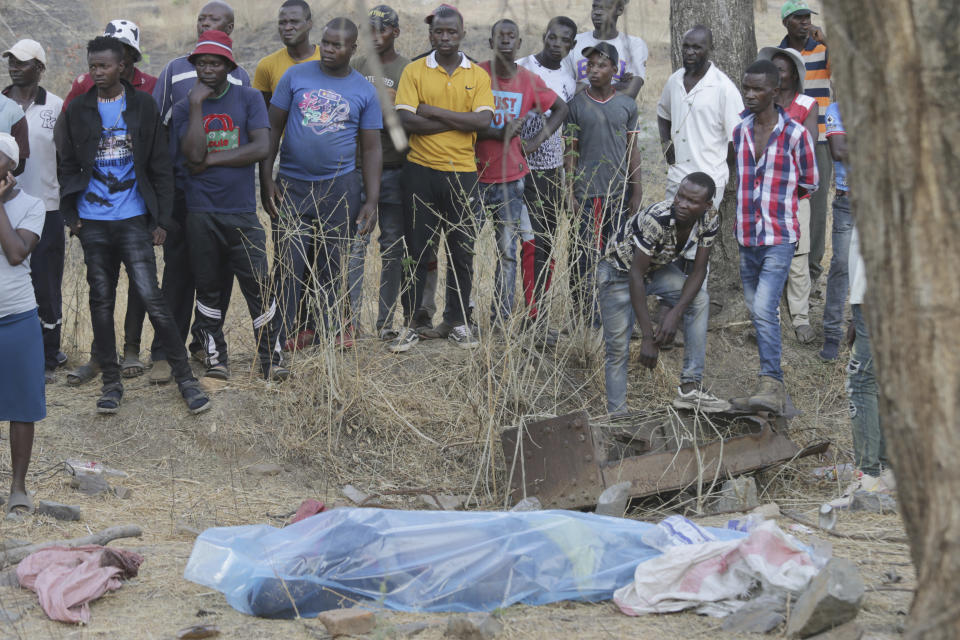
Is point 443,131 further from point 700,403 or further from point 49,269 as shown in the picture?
point 49,269

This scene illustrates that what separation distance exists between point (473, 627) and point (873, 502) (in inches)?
99.8

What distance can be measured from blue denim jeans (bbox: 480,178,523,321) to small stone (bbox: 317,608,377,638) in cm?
314

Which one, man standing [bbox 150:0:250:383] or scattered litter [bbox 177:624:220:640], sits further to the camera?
man standing [bbox 150:0:250:383]

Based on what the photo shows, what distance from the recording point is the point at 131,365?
6793mm

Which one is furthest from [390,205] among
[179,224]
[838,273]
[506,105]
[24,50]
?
[838,273]

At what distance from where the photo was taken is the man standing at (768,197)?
6094mm

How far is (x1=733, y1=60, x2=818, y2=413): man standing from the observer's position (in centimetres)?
609

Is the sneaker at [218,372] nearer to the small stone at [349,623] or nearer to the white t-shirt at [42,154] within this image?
the white t-shirt at [42,154]

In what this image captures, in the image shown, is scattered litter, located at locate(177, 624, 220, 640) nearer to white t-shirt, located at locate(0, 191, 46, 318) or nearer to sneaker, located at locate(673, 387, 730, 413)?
white t-shirt, located at locate(0, 191, 46, 318)

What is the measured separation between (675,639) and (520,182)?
12.9 feet

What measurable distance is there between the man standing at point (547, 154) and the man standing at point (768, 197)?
1246mm

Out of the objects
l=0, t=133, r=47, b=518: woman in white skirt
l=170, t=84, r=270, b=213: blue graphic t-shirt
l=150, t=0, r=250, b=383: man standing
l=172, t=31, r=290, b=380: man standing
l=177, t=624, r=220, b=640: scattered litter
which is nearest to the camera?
l=177, t=624, r=220, b=640: scattered litter

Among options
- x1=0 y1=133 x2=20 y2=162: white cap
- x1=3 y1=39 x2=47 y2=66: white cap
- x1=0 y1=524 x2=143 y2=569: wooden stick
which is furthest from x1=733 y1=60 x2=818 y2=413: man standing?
x1=3 y1=39 x2=47 y2=66: white cap

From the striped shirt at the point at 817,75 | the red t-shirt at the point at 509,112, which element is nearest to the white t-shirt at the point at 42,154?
the red t-shirt at the point at 509,112
